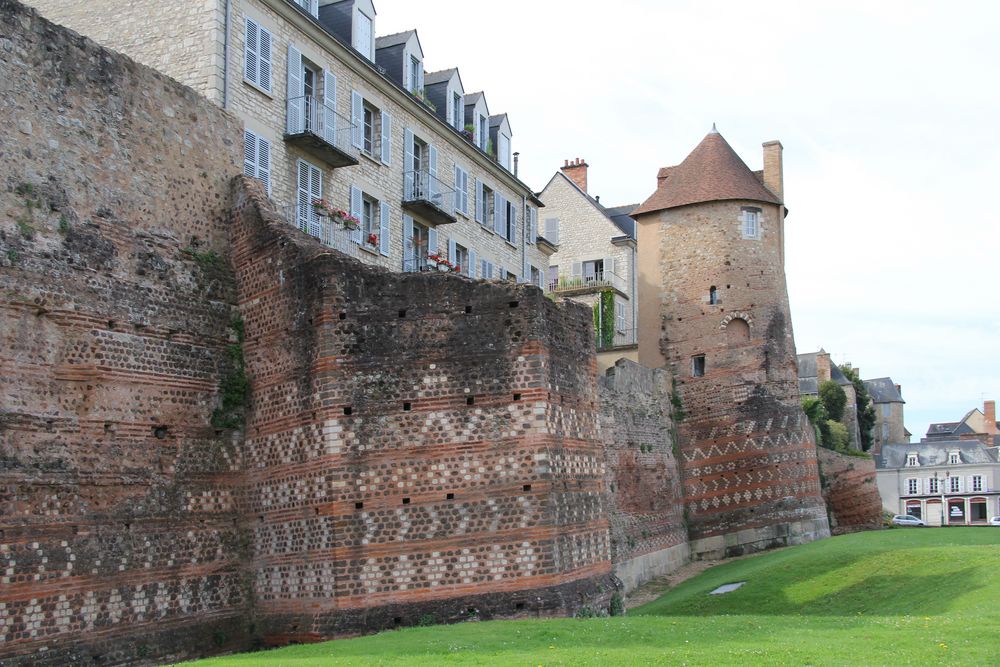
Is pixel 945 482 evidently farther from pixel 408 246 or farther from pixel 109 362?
pixel 109 362

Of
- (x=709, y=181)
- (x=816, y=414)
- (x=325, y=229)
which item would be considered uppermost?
(x=709, y=181)

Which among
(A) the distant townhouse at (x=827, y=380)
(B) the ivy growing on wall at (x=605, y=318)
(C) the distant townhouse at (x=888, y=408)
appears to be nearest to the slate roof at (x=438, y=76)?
(B) the ivy growing on wall at (x=605, y=318)

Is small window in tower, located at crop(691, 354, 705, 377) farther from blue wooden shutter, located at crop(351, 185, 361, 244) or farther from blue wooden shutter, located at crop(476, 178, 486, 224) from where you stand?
blue wooden shutter, located at crop(351, 185, 361, 244)

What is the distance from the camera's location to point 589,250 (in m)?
46.8

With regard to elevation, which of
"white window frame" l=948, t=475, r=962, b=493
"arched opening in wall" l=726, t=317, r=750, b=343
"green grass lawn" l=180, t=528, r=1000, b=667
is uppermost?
"arched opening in wall" l=726, t=317, r=750, b=343

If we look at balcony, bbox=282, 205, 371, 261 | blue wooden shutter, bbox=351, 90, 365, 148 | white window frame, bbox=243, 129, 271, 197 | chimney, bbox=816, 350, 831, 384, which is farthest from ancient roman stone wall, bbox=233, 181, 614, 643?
chimney, bbox=816, 350, 831, 384

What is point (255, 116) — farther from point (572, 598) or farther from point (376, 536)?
point (572, 598)

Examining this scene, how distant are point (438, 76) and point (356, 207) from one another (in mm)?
7736

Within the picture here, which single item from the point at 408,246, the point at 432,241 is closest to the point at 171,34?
the point at 408,246

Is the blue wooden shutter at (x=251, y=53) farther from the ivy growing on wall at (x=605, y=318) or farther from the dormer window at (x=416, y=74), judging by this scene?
the ivy growing on wall at (x=605, y=318)

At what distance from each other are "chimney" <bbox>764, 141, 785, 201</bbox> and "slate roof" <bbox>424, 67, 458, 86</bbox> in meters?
11.0

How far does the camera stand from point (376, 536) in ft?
57.2

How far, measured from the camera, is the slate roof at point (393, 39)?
94.7ft

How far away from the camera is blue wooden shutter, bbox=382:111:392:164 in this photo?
26.6 metres
